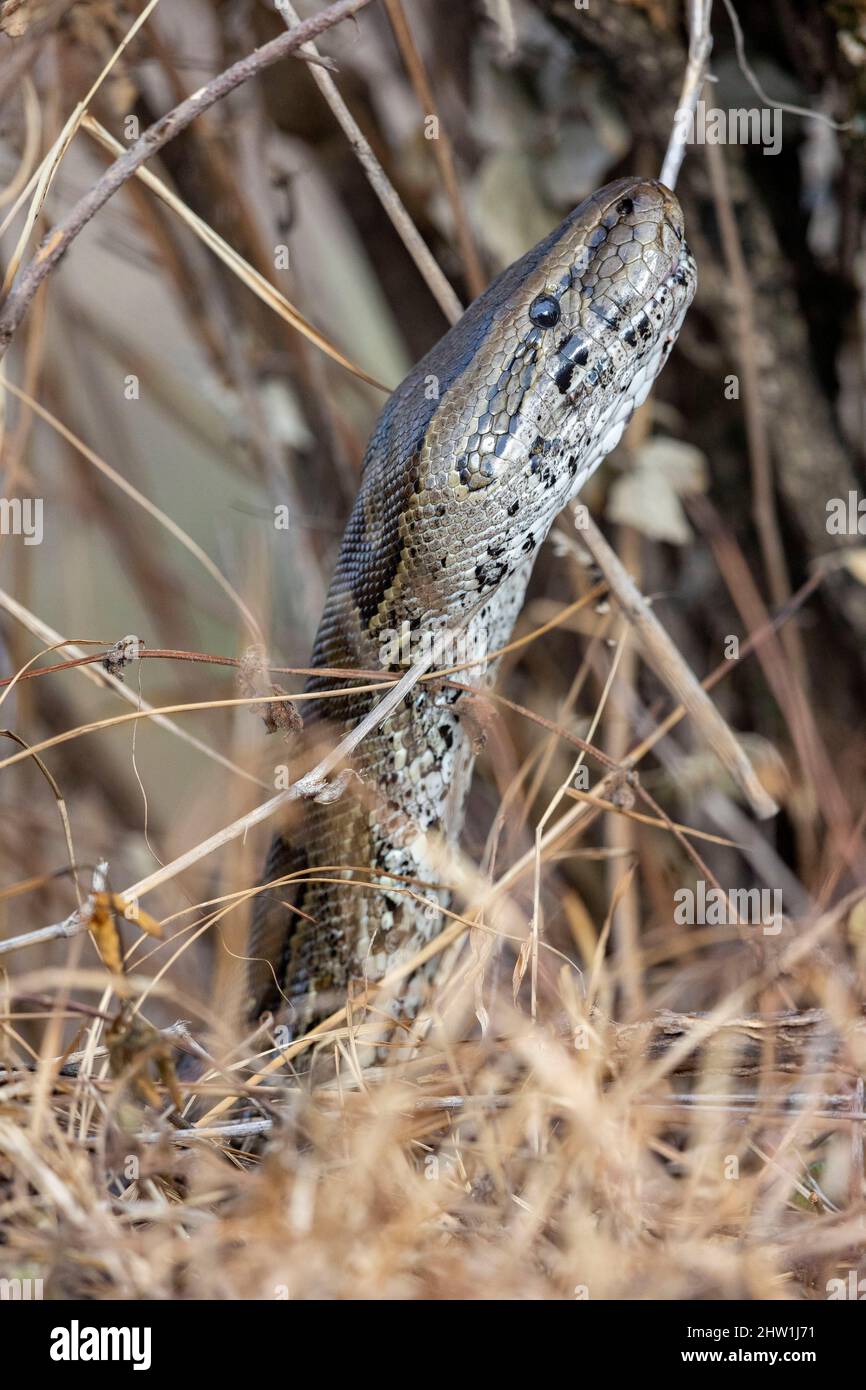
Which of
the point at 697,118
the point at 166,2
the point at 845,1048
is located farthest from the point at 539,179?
the point at 845,1048

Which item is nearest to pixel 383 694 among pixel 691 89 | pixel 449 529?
pixel 449 529

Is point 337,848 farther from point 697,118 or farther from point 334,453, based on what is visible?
point 697,118

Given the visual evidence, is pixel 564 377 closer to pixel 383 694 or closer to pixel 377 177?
pixel 377 177

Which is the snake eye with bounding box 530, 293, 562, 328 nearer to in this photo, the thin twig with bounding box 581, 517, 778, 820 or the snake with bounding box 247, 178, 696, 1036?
the snake with bounding box 247, 178, 696, 1036

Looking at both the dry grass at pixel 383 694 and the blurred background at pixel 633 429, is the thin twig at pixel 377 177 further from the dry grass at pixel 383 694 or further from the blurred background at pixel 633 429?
the blurred background at pixel 633 429

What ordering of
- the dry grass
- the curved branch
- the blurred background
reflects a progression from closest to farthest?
1. the dry grass
2. the curved branch
3. the blurred background

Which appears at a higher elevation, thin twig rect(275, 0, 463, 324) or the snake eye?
thin twig rect(275, 0, 463, 324)

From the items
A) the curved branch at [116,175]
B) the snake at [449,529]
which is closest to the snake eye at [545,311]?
the snake at [449,529]

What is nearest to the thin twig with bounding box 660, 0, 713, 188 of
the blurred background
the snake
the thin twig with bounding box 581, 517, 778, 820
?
the snake

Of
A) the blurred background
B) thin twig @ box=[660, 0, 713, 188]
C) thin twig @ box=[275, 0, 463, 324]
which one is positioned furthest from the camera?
the blurred background
